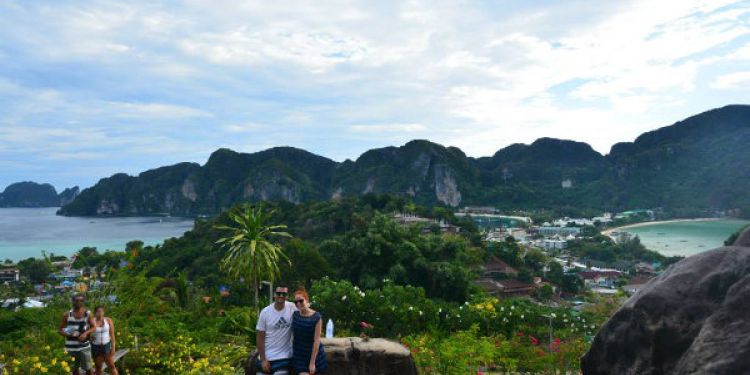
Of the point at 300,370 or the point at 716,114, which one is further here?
the point at 716,114

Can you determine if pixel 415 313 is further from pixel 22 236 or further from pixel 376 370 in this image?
pixel 22 236

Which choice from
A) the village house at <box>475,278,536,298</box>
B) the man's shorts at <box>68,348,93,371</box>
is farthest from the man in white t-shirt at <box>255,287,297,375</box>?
the village house at <box>475,278,536,298</box>

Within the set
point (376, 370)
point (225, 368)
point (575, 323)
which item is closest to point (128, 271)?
point (225, 368)

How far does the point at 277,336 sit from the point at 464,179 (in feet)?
475

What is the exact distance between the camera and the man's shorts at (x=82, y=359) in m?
5.19

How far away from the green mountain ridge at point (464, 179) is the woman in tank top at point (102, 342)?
415ft

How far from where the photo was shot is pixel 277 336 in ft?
14.1

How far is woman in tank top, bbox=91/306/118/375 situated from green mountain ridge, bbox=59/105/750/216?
12635cm

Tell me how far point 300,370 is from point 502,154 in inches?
7835

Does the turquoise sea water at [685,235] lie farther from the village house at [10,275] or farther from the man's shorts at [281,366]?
the man's shorts at [281,366]

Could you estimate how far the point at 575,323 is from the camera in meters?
9.84

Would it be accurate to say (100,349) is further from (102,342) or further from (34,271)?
(34,271)

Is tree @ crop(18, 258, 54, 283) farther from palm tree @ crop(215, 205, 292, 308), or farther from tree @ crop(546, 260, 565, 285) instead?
tree @ crop(546, 260, 565, 285)

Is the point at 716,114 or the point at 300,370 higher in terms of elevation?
the point at 716,114
